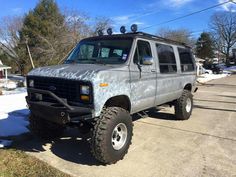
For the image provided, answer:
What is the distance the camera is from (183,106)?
7969mm

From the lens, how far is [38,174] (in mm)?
4414

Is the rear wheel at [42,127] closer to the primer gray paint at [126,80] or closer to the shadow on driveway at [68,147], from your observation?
the shadow on driveway at [68,147]

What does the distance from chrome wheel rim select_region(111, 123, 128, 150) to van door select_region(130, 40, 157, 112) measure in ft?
1.88

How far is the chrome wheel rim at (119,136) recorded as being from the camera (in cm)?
507

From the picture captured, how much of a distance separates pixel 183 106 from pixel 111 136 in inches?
150

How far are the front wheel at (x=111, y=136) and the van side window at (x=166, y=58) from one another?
205 centimetres

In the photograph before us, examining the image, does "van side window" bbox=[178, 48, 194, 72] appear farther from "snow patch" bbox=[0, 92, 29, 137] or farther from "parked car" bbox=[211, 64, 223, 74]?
"parked car" bbox=[211, 64, 223, 74]

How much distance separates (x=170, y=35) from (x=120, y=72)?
59.9 meters

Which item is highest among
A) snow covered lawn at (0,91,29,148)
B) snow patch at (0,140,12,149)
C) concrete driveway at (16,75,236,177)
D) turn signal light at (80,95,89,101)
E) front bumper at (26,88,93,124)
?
turn signal light at (80,95,89,101)

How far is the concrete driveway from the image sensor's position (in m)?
4.69

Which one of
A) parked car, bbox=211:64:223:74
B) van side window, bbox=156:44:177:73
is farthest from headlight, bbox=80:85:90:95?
parked car, bbox=211:64:223:74

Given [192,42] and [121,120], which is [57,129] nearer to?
[121,120]

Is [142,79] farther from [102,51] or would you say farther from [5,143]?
[5,143]

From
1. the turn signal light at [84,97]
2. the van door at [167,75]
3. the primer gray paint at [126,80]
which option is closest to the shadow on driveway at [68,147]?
the primer gray paint at [126,80]
